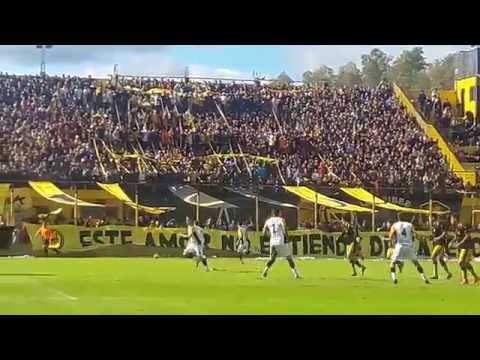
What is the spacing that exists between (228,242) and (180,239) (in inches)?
25.5

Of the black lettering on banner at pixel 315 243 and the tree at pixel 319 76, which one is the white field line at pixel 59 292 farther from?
the tree at pixel 319 76

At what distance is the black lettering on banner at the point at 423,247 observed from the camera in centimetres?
1251

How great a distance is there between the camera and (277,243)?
38.5 ft

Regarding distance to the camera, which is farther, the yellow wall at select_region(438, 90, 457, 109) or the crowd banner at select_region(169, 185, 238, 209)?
the yellow wall at select_region(438, 90, 457, 109)

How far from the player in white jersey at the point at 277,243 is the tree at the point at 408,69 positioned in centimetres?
254

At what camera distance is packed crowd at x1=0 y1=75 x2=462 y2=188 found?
1398cm

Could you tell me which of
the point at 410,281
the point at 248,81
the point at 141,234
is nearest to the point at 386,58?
the point at 248,81

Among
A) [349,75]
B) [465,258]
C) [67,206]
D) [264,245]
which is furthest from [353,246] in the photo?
[67,206]

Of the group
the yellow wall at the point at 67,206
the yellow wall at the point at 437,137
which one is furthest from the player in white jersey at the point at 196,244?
the yellow wall at the point at 437,137

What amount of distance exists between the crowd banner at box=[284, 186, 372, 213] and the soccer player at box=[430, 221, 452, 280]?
1.09 metres

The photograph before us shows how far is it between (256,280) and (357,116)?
5627 millimetres

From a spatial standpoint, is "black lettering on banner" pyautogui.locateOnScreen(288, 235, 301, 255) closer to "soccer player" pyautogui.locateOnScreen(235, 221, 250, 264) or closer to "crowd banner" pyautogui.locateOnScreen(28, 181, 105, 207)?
"soccer player" pyautogui.locateOnScreen(235, 221, 250, 264)

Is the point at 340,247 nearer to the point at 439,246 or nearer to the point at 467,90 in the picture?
the point at 439,246

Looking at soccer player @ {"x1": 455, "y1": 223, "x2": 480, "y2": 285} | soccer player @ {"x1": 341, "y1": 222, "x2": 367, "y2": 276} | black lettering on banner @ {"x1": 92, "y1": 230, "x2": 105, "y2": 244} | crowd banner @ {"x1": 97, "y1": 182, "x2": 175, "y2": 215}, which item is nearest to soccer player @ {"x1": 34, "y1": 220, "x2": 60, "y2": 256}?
black lettering on banner @ {"x1": 92, "y1": 230, "x2": 105, "y2": 244}
